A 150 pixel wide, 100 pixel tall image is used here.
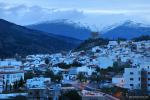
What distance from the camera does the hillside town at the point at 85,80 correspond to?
36969 millimetres

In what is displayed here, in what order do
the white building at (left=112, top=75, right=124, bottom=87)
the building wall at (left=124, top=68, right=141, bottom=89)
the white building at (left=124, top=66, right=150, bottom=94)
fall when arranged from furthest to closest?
the white building at (left=112, top=75, right=124, bottom=87)
the building wall at (left=124, top=68, right=141, bottom=89)
the white building at (left=124, top=66, right=150, bottom=94)

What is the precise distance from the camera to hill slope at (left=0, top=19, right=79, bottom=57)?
92.3 meters

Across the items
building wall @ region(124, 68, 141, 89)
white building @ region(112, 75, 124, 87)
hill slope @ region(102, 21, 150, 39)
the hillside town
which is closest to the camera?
the hillside town

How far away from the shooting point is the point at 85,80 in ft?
166

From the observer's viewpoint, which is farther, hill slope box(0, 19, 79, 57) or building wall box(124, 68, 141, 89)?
hill slope box(0, 19, 79, 57)

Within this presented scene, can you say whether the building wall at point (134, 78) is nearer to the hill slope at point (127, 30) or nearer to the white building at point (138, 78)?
the white building at point (138, 78)

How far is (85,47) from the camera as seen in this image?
88000 mm

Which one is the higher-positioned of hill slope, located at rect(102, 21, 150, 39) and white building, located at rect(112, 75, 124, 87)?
hill slope, located at rect(102, 21, 150, 39)

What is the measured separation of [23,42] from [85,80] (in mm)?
49855

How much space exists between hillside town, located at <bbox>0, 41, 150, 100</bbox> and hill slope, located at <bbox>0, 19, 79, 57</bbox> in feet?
49.4

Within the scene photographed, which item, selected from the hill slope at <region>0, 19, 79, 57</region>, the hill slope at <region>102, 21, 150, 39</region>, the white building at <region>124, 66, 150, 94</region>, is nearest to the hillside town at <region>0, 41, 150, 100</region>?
the white building at <region>124, 66, 150, 94</region>

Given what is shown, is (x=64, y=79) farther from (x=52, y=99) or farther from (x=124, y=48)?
(x=124, y=48)

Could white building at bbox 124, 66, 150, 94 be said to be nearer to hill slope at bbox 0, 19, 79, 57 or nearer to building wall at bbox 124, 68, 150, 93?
building wall at bbox 124, 68, 150, 93

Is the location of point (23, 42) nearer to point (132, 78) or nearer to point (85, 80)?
point (85, 80)
